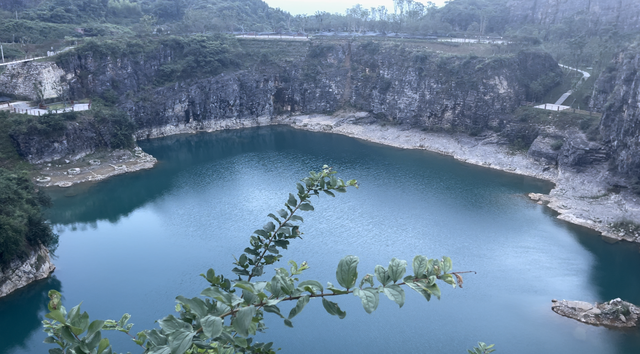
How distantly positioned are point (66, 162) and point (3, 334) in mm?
22727

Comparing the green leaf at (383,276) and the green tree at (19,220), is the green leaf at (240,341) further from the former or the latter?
the green tree at (19,220)

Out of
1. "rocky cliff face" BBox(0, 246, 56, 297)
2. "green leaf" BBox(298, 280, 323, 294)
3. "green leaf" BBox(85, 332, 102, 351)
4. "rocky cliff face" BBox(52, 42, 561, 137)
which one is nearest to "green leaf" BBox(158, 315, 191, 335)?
"green leaf" BBox(85, 332, 102, 351)

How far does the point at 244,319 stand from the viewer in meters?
3.89

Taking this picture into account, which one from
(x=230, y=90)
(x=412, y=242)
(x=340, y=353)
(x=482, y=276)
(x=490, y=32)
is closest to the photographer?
(x=340, y=353)

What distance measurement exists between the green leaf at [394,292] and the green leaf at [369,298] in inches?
3.6

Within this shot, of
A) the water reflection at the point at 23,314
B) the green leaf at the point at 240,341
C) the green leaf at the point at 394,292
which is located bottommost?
the water reflection at the point at 23,314

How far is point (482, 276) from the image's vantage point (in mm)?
25984

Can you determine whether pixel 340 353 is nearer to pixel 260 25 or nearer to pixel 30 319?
pixel 30 319

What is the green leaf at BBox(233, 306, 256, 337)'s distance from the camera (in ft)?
12.7

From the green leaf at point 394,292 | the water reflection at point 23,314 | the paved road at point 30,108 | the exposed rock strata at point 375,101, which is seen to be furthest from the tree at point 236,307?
the paved road at point 30,108

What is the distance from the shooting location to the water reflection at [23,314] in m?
21.1

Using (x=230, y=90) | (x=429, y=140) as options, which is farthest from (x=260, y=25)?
(x=429, y=140)

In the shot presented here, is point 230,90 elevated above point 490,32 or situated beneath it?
situated beneath

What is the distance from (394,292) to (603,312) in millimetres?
22881
